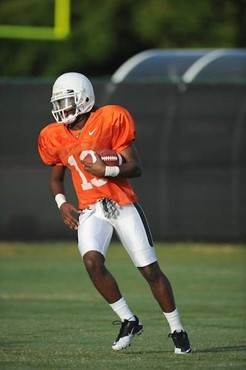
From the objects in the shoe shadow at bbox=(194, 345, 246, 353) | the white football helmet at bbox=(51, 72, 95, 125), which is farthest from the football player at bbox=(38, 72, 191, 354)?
the shoe shadow at bbox=(194, 345, 246, 353)

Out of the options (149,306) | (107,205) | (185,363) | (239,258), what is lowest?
(239,258)

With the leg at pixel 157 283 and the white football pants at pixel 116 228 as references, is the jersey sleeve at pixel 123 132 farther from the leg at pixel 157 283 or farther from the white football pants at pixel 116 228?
the leg at pixel 157 283

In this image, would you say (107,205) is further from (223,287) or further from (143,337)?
(223,287)

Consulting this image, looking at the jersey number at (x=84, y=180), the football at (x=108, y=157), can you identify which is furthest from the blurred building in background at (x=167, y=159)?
the football at (x=108, y=157)

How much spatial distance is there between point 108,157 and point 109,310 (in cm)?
351

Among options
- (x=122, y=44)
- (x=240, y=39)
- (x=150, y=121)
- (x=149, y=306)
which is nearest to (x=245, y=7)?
(x=240, y=39)

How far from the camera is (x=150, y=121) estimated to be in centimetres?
1820

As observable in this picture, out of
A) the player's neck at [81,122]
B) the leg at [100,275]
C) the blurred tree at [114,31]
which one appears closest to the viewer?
the leg at [100,275]

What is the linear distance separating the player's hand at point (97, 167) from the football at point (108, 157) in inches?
1.2

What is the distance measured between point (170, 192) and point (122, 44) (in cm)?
1272

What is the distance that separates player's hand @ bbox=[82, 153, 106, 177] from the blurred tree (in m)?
20.7

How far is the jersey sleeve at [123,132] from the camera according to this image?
331 inches

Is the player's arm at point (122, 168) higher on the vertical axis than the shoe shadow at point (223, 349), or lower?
higher

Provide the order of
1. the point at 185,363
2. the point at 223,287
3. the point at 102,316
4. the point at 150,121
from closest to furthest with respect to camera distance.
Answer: the point at 185,363
the point at 102,316
the point at 223,287
the point at 150,121
